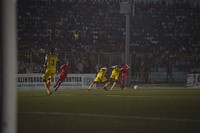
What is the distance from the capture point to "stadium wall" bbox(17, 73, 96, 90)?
2358 cm

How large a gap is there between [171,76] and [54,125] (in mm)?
21890

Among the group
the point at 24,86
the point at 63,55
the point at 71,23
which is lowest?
the point at 24,86

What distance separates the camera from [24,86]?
23.6m

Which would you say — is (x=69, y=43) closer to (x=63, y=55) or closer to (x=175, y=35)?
(x=63, y=55)

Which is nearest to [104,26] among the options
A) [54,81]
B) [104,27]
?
[104,27]

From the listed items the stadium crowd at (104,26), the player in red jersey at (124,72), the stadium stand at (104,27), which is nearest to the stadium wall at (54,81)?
the player in red jersey at (124,72)

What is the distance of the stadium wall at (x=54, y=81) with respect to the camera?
928 inches

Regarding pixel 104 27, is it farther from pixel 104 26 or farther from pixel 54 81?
pixel 54 81

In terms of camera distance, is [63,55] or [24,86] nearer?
[24,86]

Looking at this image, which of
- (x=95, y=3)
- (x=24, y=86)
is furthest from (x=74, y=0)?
(x=24, y=86)

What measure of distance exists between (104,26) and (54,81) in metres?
→ 11.6

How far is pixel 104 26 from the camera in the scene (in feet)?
115

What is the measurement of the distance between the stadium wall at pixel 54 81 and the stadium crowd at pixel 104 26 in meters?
6.07

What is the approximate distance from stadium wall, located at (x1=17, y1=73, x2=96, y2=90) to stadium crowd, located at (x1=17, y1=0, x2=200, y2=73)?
6072mm
